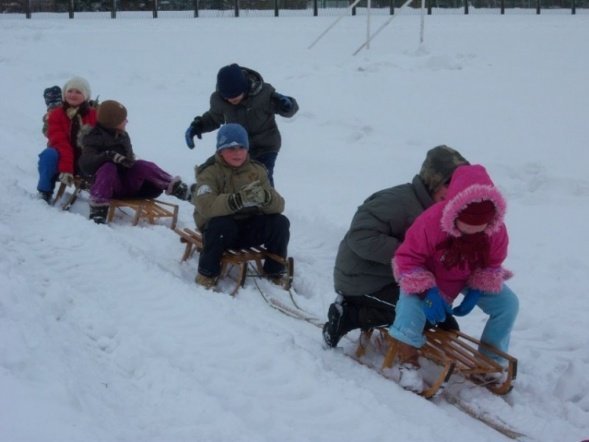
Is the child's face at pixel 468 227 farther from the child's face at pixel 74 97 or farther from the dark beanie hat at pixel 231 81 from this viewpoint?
the child's face at pixel 74 97

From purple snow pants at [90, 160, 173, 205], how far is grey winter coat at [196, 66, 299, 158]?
1101 millimetres

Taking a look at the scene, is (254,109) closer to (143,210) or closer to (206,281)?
(143,210)

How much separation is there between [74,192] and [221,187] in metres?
2.82

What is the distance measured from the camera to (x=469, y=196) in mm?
3635

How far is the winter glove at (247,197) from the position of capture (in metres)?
5.34

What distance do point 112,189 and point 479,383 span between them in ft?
Answer: 14.0

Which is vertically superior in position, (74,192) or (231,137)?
(231,137)

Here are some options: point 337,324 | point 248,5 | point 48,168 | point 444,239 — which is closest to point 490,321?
point 444,239

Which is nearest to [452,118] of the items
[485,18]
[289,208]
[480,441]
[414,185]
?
[289,208]

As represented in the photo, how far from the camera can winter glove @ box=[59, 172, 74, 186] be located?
24.7ft

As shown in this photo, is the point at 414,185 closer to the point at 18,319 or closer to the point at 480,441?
the point at 480,441

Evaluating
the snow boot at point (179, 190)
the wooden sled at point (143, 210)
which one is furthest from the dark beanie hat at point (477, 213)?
the snow boot at point (179, 190)

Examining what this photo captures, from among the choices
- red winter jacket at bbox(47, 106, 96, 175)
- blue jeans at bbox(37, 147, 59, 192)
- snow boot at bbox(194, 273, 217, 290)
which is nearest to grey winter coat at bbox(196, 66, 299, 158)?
snow boot at bbox(194, 273, 217, 290)

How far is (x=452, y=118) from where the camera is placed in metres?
11.2
